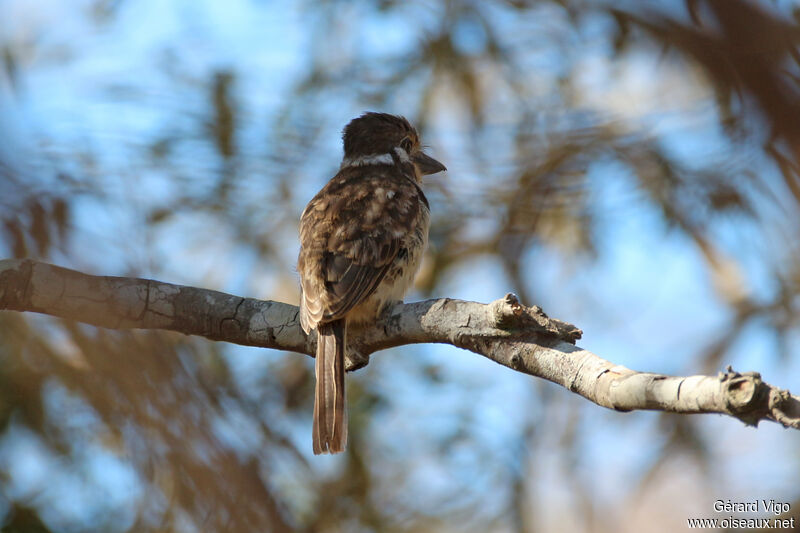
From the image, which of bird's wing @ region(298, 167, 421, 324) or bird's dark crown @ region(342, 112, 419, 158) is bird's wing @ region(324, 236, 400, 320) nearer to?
bird's wing @ region(298, 167, 421, 324)

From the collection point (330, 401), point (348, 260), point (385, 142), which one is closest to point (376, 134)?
point (385, 142)

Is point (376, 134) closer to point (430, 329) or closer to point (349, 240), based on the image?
point (349, 240)

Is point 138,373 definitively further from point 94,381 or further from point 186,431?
point 94,381

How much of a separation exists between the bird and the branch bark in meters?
0.14

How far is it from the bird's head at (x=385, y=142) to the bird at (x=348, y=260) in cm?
16

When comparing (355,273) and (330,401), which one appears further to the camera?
(355,273)

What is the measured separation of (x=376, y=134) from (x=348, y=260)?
1.63 m

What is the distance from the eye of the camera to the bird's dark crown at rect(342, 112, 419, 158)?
5438 mm

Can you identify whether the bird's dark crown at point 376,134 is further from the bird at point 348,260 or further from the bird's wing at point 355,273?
the bird's wing at point 355,273

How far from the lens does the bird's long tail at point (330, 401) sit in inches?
145

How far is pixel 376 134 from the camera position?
5.46 metres

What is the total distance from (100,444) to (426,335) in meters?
1.68

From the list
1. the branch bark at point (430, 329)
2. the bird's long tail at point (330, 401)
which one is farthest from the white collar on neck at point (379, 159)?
the bird's long tail at point (330, 401)

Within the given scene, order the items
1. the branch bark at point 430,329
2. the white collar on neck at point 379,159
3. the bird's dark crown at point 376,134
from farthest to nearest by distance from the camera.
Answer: the bird's dark crown at point 376,134 < the white collar on neck at point 379,159 < the branch bark at point 430,329
